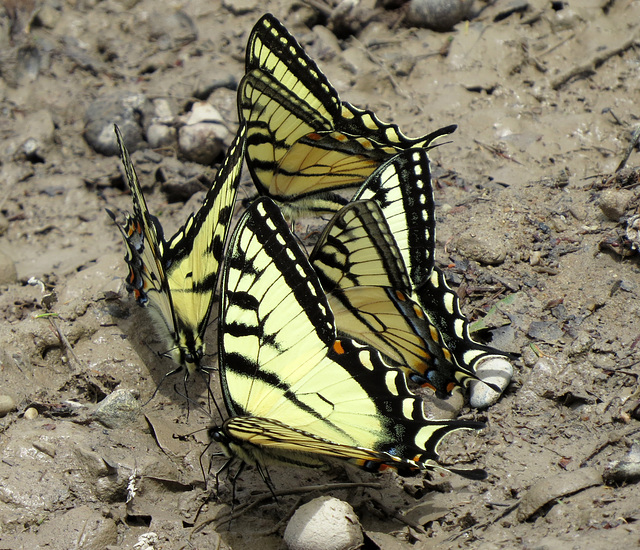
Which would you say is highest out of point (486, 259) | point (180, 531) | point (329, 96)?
point (329, 96)

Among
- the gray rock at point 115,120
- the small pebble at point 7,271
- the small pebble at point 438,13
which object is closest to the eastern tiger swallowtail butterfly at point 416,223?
the small pebble at point 7,271

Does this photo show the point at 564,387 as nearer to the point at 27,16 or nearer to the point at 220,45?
the point at 220,45

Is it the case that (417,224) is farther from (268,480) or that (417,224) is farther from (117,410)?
(117,410)

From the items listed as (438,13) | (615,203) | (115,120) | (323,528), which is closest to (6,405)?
(323,528)

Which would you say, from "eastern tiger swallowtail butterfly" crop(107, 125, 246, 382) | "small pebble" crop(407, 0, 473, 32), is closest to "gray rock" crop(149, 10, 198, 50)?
"small pebble" crop(407, 0, 473, 32)

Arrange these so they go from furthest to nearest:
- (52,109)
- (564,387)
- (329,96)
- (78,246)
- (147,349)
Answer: (52,109) → (78,246) → (329,96) → (147,349) → (564,387)

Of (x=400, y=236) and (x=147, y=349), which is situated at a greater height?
(x=400, y=236)

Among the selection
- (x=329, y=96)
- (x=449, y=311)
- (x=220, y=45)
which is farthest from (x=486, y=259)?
(x=220, y=45)
